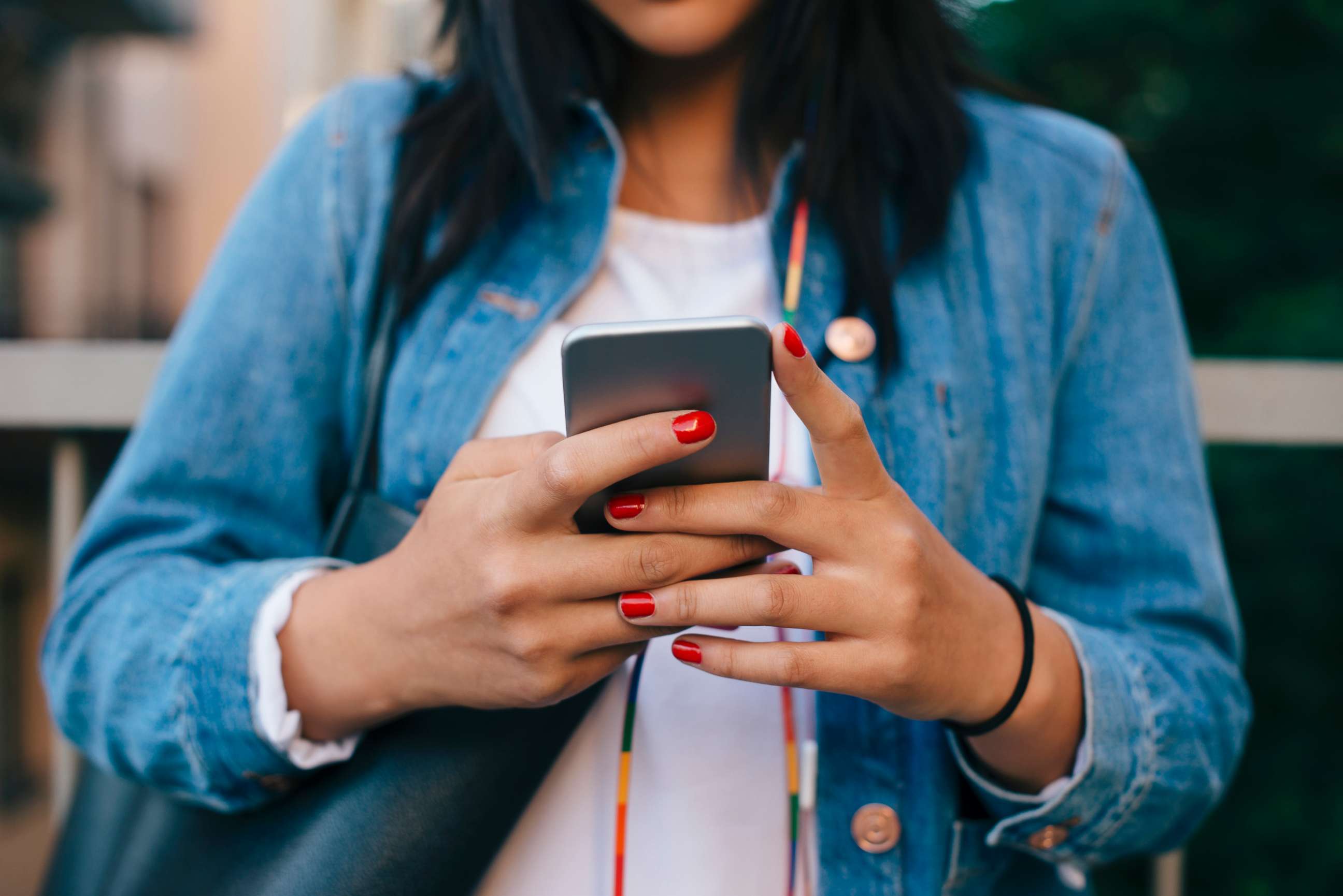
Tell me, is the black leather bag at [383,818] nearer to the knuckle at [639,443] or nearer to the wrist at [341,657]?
the wrist at [341,657]

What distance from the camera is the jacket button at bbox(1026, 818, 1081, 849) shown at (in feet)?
2.84

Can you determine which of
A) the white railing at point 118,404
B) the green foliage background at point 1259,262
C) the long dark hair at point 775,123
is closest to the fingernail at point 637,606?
the long dark hair at point 775,123

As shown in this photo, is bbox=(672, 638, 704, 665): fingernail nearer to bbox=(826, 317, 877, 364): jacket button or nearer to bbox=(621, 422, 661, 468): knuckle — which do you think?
bbox=(621, 422, 661, 468): knuckle

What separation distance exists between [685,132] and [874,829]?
0.83 meters

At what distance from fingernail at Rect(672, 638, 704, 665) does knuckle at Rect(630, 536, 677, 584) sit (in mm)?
67

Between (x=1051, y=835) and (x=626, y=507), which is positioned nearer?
(x=626, y=507)

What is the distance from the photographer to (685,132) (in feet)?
3.70

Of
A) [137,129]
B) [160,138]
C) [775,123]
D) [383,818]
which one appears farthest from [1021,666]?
[137,129]

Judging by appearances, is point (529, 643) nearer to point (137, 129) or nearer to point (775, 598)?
point (775, 598)

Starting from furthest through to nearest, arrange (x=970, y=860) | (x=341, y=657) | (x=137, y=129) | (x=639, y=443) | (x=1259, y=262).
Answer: (x=137, y=129) → (x=1259, y=262) → (x=970, y=860) → (x=341, y=657) → (x=639, y=443)

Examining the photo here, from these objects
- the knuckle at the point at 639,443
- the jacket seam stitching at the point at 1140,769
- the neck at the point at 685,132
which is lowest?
the jacket seam stitching at the point at 1140,769

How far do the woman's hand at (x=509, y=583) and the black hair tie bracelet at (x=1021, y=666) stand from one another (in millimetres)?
266

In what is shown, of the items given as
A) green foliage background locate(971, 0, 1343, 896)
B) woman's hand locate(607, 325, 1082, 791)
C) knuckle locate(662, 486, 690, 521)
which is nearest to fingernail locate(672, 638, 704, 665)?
woman's hand locate(607, 325, 1082, 791)

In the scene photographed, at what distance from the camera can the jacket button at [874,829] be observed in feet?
2.81
